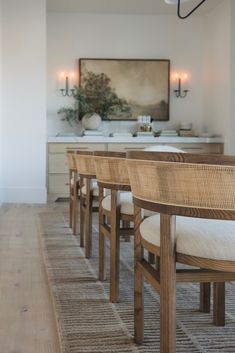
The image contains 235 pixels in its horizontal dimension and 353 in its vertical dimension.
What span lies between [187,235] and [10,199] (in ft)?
18.0

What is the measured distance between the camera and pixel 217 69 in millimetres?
7137

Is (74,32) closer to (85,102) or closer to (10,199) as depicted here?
(85,102)

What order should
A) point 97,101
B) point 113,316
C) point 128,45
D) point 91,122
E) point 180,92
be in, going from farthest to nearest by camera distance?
point 180,92
point 128,45
point 97,101
point 91,122
point 113,316

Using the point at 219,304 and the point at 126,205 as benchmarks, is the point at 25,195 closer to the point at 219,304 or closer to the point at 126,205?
the point at 126,205

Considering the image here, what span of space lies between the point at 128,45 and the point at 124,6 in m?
0.60

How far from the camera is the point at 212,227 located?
4.71ft

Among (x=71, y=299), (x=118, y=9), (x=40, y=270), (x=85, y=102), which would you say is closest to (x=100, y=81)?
(x=85, y=102)

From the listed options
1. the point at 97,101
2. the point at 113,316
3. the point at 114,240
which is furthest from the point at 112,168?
the point at 97,101

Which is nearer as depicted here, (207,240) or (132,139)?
(207,240)

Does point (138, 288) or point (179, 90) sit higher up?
point (179, 90)

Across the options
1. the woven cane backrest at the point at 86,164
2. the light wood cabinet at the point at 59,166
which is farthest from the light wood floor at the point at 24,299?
the light wood cabinet at the point at 59,166

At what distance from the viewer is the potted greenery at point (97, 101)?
740 centimetres

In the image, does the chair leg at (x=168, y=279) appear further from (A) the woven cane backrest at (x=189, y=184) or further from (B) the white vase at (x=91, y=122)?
(B) the white vase at (x=91, y=122)

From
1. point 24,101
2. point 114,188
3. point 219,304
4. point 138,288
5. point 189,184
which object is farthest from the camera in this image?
point 24,101
